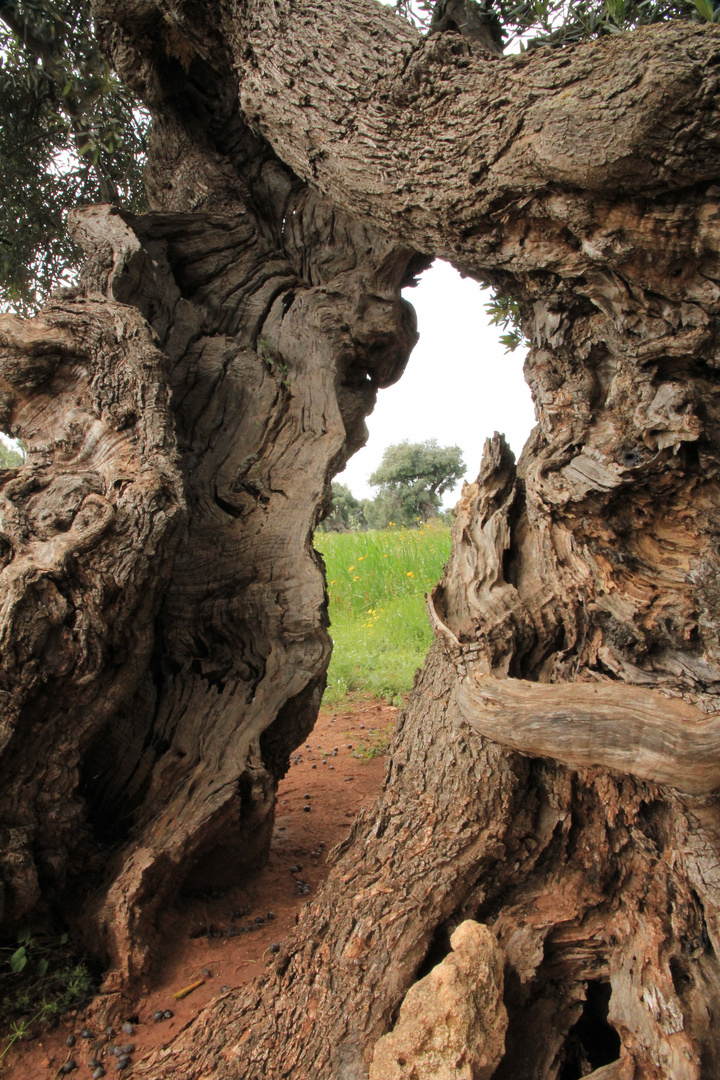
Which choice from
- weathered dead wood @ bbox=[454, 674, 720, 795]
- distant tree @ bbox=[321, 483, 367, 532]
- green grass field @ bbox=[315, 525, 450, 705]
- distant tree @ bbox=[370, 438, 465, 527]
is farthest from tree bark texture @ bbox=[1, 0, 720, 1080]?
distant tree @ bbox=[370, 438, 465, 527]

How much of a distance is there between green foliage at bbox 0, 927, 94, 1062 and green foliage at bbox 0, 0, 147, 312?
14.0ft

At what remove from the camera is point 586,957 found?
2322 mm

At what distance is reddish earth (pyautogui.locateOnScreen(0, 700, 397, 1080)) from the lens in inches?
93.0

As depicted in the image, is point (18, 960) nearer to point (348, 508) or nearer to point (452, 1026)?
point (452, 1026)

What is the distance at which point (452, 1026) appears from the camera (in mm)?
1917

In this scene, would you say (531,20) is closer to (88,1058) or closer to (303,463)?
(303,463)

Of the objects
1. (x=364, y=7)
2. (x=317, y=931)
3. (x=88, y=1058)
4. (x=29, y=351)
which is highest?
(x=364, y=7)

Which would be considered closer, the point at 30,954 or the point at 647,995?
the point at 647,995

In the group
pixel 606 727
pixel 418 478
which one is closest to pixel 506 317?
pixel 606 727

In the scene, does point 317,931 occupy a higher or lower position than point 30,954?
higher

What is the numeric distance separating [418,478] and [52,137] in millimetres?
28264

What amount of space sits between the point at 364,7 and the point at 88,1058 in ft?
13.0

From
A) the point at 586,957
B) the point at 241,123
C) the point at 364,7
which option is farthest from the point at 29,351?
the point at 586,957

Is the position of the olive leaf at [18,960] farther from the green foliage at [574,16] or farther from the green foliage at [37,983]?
the green foliage at [574,16]
